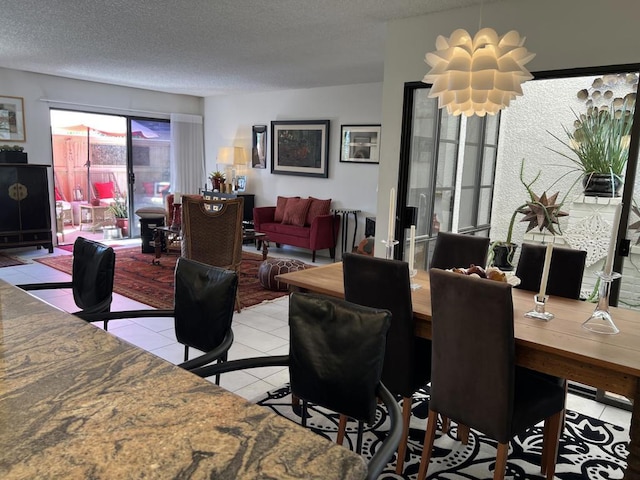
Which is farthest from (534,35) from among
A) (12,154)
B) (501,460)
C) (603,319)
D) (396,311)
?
(12,154)

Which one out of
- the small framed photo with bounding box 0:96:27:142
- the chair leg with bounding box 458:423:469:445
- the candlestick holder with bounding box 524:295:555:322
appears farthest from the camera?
the small framed photo with bounding box 0:96:27:142

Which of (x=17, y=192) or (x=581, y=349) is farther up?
(x=17, y=192)

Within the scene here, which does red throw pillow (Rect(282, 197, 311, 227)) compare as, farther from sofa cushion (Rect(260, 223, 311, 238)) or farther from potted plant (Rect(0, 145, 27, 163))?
potted plant (Rect(0, 145, 27, 163))

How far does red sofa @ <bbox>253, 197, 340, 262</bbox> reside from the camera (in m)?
6.75

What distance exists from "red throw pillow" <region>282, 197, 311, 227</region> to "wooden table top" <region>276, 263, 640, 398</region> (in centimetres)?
484

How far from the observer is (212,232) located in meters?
4.27

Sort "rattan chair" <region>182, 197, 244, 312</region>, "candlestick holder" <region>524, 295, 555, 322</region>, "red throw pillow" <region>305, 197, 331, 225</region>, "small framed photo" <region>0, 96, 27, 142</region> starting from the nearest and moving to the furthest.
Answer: "candlestick holder" <region>524, 295, 555, 322</region>, "rattan chair" <region>182, 197, 244, 312</region>, "small framed photo" <region>0, 96, 27, 142</region>, "red throw pillow" <region>305, 197, 331, 225</region>

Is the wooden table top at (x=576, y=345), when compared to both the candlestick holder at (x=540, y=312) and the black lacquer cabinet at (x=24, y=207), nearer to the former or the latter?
the candlestick holder at (x=540, y=312)

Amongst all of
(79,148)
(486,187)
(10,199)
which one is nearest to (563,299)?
(486,187)

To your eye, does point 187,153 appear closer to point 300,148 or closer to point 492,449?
point 300,148

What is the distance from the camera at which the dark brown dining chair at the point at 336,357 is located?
143cm

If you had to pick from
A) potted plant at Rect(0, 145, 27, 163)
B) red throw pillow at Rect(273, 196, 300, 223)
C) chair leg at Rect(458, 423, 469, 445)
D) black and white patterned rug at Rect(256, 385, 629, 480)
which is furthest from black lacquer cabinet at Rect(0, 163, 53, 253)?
chair leg at Rect(458, 423, 469, 445)

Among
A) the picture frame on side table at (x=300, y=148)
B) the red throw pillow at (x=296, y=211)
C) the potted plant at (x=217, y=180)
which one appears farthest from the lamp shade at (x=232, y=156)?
the red throw pillow at (x=296, y=211)

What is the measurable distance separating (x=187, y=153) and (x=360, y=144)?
361cm
